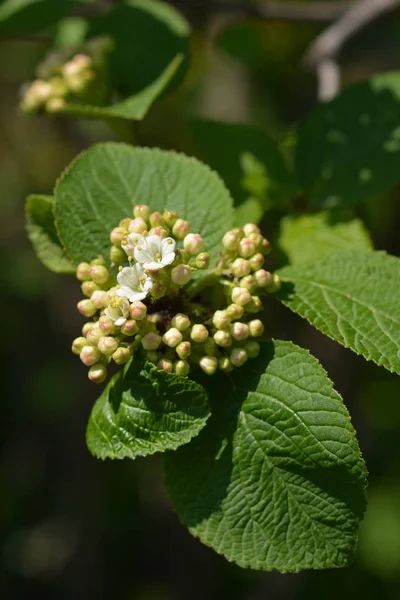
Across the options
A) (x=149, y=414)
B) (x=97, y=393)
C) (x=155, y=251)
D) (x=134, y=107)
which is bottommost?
(x=97, y=393)

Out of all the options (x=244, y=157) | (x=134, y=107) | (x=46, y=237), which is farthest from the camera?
(x=244, y=157)

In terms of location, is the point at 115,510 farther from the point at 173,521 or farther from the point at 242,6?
the point at 242,6

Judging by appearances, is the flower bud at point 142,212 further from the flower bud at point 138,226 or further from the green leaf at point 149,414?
the green leaf at point 149,414

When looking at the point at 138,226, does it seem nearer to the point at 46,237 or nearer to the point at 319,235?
the point at 46,237

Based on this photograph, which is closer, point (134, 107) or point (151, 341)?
point (151, 341)

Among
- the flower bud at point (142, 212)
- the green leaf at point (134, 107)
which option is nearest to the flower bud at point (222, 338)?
the flower bud at point (142, 212)

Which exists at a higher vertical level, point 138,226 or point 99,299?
point 138,226

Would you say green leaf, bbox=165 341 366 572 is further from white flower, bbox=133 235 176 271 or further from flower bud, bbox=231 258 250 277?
white flower, bbox=133 235 176 271

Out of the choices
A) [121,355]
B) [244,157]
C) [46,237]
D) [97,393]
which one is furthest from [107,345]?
[97,393]
